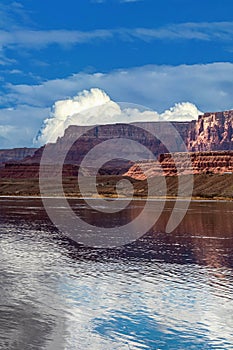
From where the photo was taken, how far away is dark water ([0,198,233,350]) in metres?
16.6

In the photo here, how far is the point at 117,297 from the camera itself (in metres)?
21.7

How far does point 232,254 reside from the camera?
33938 mm

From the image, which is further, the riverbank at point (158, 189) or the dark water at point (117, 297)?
the riverbank at point (158, 189)

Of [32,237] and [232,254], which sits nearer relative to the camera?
[232,254]

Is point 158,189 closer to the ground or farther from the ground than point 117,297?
farther from the ground

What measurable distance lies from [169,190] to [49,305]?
144 metres

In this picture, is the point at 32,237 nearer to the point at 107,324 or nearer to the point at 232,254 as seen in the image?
the point at 232,254

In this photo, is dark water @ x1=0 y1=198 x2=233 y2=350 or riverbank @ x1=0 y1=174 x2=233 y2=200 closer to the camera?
dark water @ x1=0 y1=198 x2=233 y2=350

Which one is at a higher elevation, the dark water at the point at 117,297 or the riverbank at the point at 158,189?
the riverbank at the point at 158,189

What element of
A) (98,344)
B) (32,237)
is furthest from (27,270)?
(32,237)

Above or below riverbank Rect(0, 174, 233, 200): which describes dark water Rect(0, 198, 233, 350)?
below

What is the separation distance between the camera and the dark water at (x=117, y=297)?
16578 millimetres

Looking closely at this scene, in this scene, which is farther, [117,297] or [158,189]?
[158,189]

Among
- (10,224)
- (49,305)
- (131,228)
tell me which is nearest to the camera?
(49,305)
